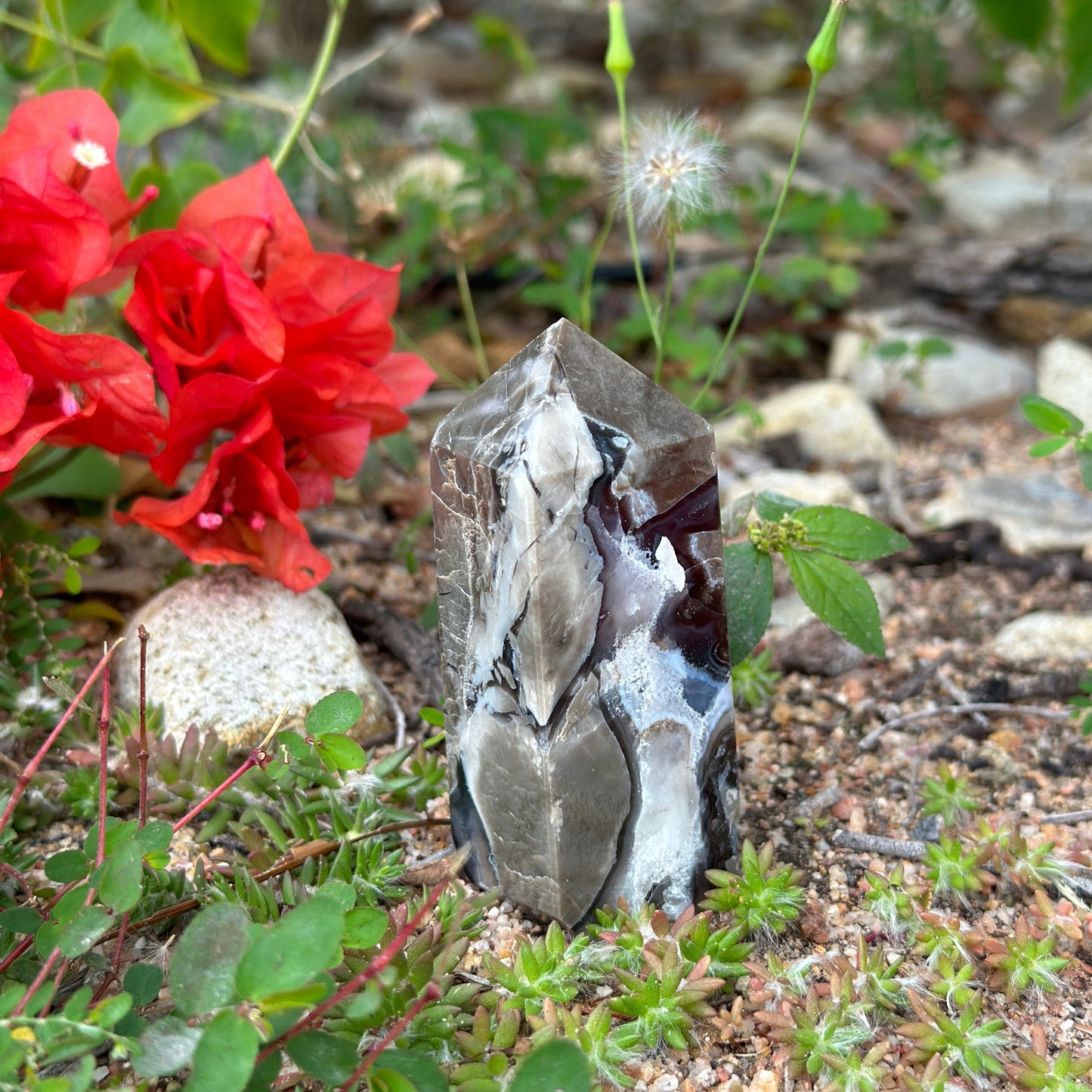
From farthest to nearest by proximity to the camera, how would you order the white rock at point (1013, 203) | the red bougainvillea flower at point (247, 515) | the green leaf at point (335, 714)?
the white rock at point (1013, 203)
the red bougainvillea flower at point (247, 515)
the green leaf at point (335, 714)

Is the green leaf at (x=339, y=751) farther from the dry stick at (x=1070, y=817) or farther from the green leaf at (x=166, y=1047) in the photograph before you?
the dry stick at (x=1070, y=817)

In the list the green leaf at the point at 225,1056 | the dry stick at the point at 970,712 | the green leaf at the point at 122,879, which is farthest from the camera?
the dry stick at the point at 970,712

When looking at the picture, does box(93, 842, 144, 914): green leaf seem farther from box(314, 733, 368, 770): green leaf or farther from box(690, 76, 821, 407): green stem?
box(690, 76, 821, 407): green stem

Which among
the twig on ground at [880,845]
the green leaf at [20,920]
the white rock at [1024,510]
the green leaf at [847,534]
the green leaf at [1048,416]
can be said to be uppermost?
the green leaf at [1048,416]

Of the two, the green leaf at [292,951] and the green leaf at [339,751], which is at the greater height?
the green leaf at [292,951]

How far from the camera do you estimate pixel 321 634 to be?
4.57ft

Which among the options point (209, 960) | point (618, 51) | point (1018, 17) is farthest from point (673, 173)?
point (1018, 17)

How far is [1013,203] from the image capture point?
10.2 ft

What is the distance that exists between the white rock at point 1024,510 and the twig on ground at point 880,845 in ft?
2.79

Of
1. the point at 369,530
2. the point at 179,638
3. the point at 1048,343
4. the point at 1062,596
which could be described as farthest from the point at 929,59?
the point at 179,638

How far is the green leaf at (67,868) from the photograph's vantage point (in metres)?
0.96

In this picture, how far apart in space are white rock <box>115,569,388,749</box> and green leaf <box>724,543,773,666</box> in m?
0.46

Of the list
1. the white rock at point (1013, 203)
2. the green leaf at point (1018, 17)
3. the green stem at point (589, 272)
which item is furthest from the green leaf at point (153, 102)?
the white rock at point (1013, 203)

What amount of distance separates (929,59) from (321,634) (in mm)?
2385
